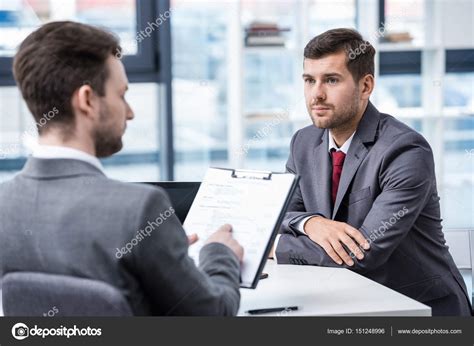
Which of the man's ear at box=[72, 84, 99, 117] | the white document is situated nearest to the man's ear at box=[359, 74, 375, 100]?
the white document

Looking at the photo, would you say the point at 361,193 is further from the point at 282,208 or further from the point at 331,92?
the point at 282,208

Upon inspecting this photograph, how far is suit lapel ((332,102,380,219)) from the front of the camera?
2.91 metres

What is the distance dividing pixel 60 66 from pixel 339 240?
123cm

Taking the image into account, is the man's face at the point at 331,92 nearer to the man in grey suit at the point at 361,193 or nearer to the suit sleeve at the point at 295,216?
the man in grey suit at the point at 361,193

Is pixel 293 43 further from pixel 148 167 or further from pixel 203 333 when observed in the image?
pixel 203 333

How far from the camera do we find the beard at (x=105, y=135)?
5.87ft

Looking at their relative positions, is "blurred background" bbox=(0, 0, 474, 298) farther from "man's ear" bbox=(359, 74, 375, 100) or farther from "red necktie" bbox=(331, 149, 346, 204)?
"red necktie" bbox=(331, 149, 346, 204)

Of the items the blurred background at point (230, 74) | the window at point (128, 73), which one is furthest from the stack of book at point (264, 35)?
the window at point (128, 73)

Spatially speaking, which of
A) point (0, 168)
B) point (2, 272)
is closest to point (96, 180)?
point (2, 272)

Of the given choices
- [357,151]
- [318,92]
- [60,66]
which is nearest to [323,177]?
[357,151]

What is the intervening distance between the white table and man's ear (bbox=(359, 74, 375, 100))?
74cm

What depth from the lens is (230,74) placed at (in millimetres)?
5316

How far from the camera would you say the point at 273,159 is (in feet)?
19.0

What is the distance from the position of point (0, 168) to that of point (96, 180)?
3889 mm
